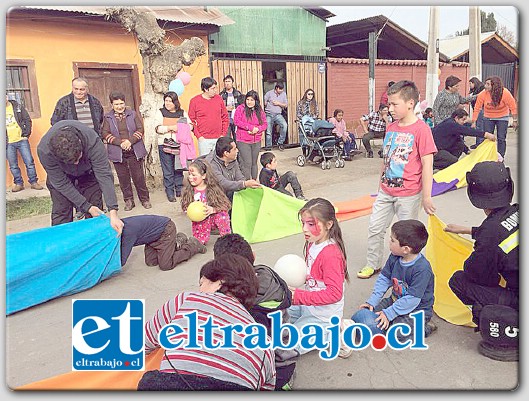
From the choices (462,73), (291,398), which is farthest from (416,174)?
(462,73)

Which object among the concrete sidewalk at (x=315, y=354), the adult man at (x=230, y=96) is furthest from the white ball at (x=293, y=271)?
the adult man at (x=230, y=96)

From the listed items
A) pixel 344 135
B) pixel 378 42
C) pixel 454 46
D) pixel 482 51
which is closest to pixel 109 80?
pixel 344 135

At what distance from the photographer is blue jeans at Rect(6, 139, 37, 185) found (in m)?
6.86

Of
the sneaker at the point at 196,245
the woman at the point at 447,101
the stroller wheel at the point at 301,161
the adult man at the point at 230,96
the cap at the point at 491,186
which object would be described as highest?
the adult man at the point at 230,96

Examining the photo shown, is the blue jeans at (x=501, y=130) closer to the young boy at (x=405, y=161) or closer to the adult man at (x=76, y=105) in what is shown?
the young boy at (x=405, y=161)

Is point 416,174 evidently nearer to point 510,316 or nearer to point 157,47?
point 510,316

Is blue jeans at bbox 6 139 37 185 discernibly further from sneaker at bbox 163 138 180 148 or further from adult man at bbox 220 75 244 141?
adult man at bbox 220 75 244 141

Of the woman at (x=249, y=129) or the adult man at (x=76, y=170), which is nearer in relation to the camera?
the adult man at (x=76, y=170)

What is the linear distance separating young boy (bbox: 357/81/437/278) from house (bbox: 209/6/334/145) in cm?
581

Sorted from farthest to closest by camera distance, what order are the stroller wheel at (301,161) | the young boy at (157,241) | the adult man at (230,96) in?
the stroller wheel at (301,161) < the adult man at (230,96) < the young boy at (157,241)

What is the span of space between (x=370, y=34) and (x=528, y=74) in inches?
367

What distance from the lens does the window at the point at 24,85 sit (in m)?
7.11

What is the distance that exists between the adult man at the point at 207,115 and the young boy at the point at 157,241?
8.00 feet

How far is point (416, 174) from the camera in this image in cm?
339
